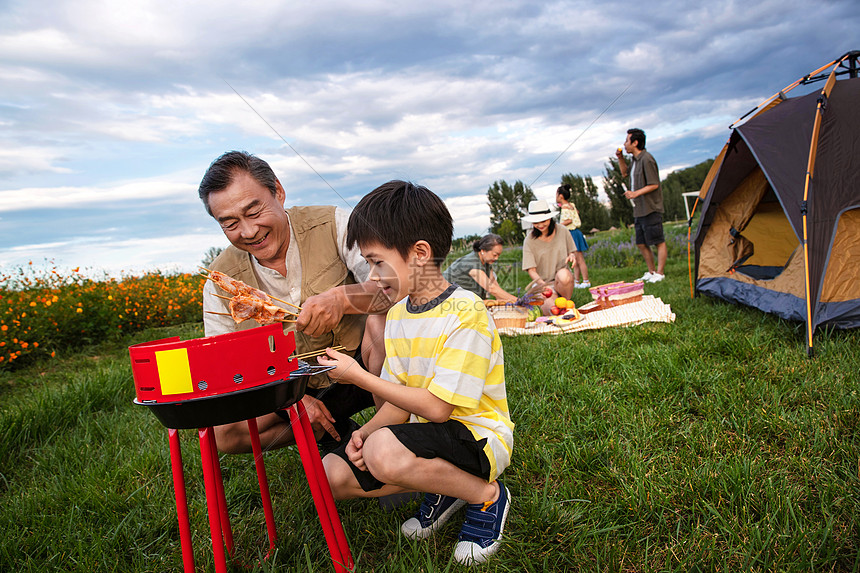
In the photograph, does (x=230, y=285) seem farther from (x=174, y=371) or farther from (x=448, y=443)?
(x=448, y=443)

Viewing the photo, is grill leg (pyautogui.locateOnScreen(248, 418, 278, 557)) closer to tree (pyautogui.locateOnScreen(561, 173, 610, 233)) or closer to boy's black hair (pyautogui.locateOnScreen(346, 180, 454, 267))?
boy's black hair (pyautogui.locateOnScreen(346, 180, 454, 267))

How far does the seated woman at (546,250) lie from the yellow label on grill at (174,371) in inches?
192

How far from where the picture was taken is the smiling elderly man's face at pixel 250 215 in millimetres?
1965

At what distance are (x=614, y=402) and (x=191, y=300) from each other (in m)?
6.28

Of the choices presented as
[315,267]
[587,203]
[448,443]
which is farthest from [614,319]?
[587,203]

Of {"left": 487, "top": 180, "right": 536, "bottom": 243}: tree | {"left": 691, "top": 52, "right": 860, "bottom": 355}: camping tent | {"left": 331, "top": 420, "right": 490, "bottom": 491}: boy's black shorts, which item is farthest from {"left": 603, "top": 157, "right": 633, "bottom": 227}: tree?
{"left": 331, "top": 420, "right": 490, "bottom": 491}: boy's black shorts

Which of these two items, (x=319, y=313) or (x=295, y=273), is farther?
(x=295, y=273)

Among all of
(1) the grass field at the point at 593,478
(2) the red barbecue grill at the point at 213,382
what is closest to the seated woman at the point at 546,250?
(1) the grass field at the point at 593,478

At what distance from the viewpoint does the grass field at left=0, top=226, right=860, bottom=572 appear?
1677 millimetres

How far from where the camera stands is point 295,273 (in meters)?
2.28

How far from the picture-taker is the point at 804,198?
3.45 meters

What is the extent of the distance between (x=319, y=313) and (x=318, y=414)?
0.53 metres

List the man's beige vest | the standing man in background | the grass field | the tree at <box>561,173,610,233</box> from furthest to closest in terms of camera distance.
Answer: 1. the tree at <box>561,173,610,233</box>
2. the standing man in background
3. the man's beige vest
4. the grass field

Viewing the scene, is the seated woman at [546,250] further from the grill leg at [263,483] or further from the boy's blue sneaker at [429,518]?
the grill leg at [263,483]
